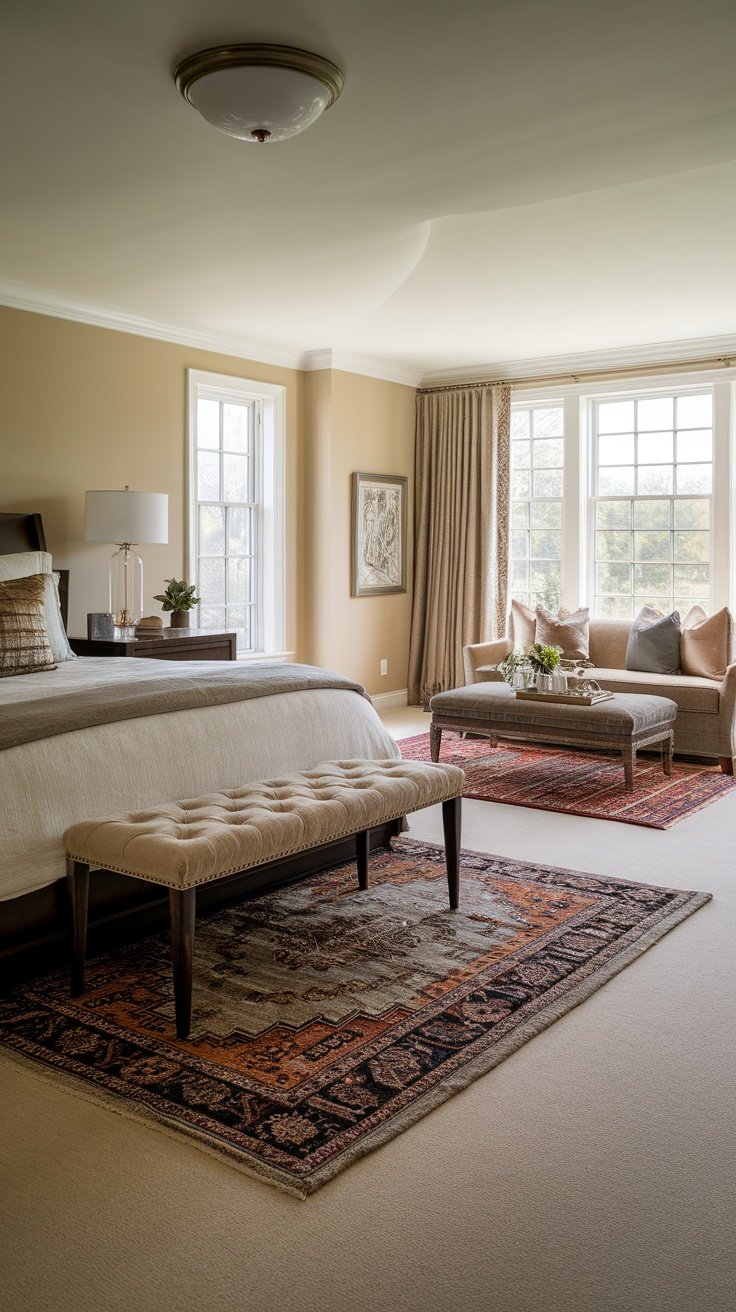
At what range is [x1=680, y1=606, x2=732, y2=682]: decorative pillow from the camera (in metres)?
6.22

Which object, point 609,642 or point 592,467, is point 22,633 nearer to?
point 609,642

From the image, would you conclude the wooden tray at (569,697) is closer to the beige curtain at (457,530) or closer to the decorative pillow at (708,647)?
the decorative pillow at (708,647)

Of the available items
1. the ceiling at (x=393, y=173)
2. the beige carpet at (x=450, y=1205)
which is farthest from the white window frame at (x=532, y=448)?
the beige carpet at (x=450, y=1205)

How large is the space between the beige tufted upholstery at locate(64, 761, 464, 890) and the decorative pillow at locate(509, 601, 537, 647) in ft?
A: 11.9

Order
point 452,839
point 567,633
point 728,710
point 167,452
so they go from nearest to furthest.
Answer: point 452,839, point 728,710, point 167,452, point 567,633

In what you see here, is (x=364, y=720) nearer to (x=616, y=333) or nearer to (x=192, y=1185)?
(x=192, y=1185)

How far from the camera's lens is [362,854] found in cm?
374

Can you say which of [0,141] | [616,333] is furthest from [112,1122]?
[616,333]

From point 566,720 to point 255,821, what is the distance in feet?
9.09

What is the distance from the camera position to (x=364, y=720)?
161 inches

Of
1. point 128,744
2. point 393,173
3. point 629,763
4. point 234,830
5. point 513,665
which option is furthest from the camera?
point 513,665

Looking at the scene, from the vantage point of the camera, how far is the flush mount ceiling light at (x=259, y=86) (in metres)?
2.83

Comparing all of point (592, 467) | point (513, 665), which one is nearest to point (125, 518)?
point (513, 665)

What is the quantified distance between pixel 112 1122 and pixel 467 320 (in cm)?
513
